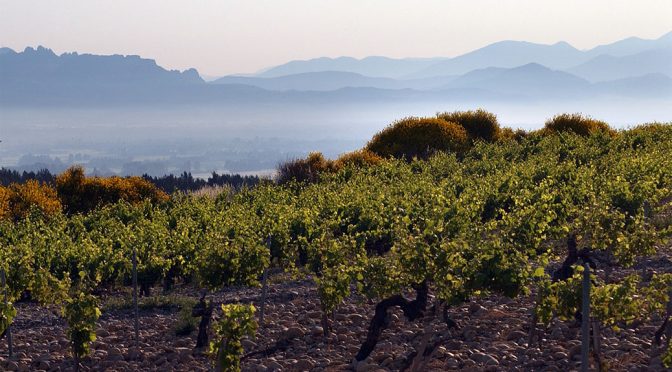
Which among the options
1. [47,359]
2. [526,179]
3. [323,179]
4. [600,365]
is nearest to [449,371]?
[600,365]

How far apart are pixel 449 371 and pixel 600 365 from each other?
1.91m

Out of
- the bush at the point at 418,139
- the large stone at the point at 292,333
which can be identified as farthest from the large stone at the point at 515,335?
the bush at the point at 418,139

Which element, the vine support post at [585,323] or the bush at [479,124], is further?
the bush at [479,124]

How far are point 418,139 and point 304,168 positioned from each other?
1075 cm

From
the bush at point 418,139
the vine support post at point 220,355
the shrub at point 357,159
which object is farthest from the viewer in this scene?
the bush at point 418,139

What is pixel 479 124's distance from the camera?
57.1 meters

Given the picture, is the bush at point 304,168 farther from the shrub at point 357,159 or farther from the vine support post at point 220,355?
the vine support post at point 220,355

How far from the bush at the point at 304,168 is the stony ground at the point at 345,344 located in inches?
1056

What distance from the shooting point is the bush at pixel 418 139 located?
51656 mm

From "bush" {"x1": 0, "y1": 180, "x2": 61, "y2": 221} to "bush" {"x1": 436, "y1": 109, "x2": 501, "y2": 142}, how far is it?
93.2 feet

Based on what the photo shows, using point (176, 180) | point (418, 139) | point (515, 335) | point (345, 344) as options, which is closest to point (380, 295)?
point (345, 344)

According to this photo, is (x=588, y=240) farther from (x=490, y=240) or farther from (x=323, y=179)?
(x=323, y=179)

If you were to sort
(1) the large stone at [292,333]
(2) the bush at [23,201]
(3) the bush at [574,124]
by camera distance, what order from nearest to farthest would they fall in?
(1) the large stone at [292,333]
(2) the bush at [23,201]
(3) the bush at [574,124]

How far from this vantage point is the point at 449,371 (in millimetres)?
10766
